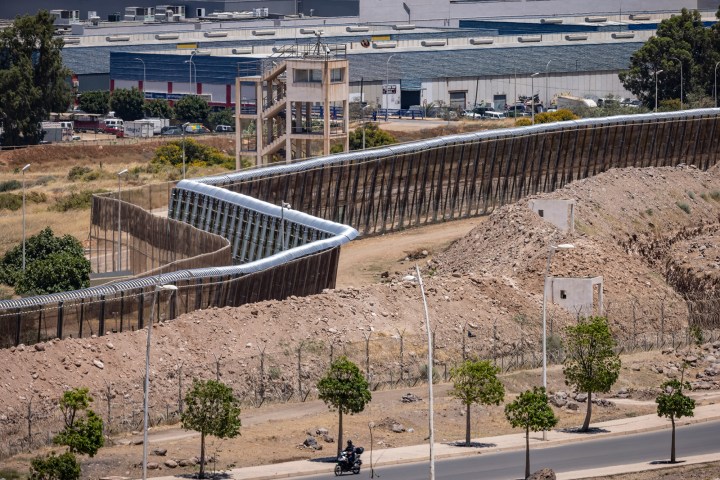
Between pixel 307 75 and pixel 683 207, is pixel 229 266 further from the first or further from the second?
pixel 683 207

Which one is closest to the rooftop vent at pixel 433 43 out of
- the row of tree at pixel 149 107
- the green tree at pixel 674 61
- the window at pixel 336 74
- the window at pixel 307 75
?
the green tree at pixel 674 61

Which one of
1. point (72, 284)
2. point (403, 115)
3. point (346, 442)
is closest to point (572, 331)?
point (346, 442)

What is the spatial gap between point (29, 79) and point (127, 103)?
746 inches

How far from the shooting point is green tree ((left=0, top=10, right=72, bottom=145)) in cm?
14525

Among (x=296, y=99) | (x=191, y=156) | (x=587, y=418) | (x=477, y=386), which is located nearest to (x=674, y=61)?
(x=191, y=156)

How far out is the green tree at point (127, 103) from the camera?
6506 inches

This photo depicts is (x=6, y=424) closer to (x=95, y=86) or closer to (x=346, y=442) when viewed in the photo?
(x=346, y=442)

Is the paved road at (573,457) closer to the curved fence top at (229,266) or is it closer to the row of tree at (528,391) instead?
the row of tree at (528,391)

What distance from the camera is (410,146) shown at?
96625mm

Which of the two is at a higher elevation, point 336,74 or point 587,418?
point 336,74

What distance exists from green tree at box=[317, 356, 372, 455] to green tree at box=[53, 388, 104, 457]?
7.32 meters

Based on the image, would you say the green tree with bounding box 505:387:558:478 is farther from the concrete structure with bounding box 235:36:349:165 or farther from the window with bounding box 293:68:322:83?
the window with bounding box 293:68:322:83

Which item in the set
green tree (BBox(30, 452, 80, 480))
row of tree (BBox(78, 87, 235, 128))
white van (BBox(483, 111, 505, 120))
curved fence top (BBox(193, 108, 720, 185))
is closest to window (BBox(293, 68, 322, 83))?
curved fence top (BBox(193, 108, 720, 185))

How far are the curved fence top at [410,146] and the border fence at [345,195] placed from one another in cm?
9
